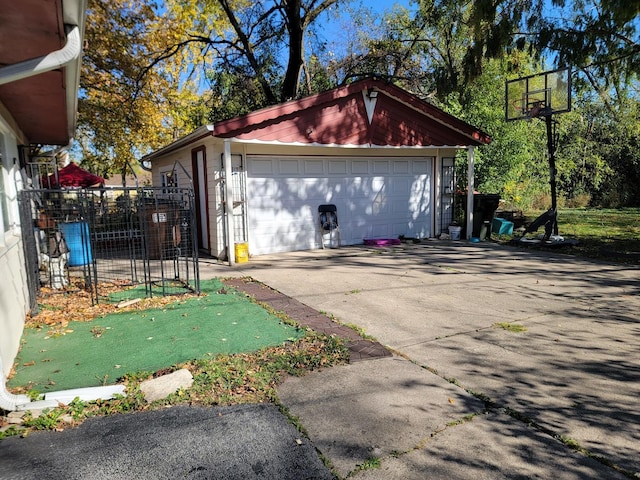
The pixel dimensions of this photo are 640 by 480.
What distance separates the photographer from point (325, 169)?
1021 cm

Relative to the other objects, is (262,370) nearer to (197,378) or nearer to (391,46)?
(197,378)

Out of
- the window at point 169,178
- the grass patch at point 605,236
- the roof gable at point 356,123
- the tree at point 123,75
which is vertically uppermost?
the tree at point 123,75

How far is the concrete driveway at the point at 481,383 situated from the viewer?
244 cm

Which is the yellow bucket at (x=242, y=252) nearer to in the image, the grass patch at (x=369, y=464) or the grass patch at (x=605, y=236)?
the grass patch at (x=369, y=464)

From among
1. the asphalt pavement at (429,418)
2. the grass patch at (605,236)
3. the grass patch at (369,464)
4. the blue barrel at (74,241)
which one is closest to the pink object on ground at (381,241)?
the grass patch at (605,236)

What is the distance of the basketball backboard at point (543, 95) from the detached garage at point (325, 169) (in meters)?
1.28

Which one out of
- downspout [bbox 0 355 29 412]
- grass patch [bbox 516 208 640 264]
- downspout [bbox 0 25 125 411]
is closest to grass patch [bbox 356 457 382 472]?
downspout [bbox 0 25 125 411]

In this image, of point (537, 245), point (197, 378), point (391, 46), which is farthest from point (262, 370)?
point (391, 46)

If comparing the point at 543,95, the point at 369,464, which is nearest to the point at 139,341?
the point at 369,464

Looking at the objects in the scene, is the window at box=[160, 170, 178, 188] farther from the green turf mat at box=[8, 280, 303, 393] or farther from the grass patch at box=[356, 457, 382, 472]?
the grass patch at box=[356, 457, 382, 472]

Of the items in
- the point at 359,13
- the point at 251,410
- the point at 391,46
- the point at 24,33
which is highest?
the point at 359,13

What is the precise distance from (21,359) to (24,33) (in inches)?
115

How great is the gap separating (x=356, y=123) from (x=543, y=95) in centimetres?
499

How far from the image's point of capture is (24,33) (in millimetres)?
2838
